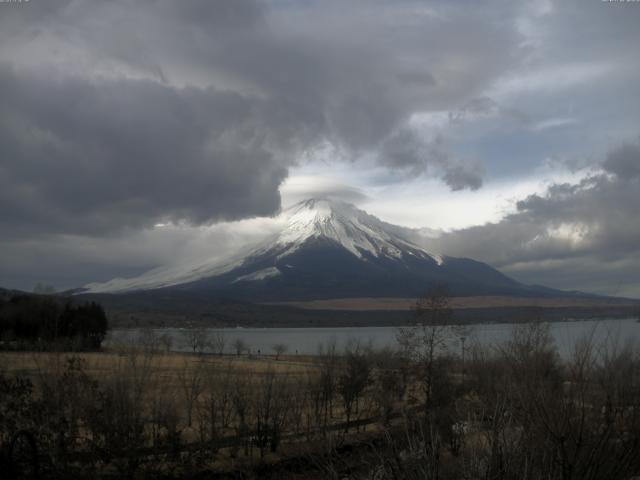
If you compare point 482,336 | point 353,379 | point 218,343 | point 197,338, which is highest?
point 482,336

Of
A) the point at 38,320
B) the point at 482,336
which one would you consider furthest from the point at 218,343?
the point at 482,336

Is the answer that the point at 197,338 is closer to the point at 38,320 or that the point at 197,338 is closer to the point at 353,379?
the point at 38,320

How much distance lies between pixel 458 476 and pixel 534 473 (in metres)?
0.85

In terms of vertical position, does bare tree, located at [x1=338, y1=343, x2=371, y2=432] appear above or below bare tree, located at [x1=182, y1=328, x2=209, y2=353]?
above

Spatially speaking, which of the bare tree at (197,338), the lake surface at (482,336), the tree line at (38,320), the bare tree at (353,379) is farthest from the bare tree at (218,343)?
the bare tree at (353,379)

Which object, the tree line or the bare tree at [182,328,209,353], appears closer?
the tree line

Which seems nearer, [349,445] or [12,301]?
[349,445]

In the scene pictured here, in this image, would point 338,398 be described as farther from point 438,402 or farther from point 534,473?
point 534,473

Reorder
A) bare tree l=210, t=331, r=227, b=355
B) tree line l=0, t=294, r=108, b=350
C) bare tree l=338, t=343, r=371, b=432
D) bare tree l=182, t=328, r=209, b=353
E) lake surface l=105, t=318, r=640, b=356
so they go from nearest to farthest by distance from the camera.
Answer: lake surface l=105, t=318, r=640, b=356, bare tree l=338, t=343, r=371, b=432, bare tree l=210, t=331, r=227, b=355, tree line l=0, t=294, r=108, b=350, bare tree l=182, t=328, r=209, b=353

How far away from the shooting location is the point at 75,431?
18.1 meters

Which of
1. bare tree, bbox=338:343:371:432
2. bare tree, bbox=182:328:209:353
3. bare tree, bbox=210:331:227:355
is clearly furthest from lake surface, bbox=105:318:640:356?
bare tree, bbox=338:343:371:432

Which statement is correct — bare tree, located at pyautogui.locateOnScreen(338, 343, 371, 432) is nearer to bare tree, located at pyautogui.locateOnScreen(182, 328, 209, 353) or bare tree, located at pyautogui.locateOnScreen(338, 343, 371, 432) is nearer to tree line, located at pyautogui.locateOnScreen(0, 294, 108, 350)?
tree line, located at pyautogui.locateOnScreen(0, 294, 108, 350)

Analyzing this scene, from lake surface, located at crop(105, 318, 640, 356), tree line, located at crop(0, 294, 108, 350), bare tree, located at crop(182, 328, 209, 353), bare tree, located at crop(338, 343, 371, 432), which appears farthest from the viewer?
bare tree, located at crop(182, 328, 209, 353)

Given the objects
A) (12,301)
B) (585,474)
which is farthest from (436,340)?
(12,301)
